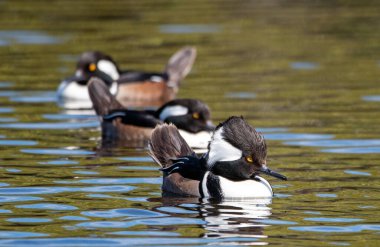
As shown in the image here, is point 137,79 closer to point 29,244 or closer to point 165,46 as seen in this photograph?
point 165,46

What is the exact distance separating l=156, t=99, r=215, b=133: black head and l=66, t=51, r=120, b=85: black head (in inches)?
185

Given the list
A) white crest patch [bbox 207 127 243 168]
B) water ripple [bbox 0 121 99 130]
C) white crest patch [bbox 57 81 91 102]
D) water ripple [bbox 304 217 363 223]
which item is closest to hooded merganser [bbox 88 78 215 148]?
water ripple [bbox 0 121 99 130]

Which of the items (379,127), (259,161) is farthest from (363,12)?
(259,161)

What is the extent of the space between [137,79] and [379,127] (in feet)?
18.4

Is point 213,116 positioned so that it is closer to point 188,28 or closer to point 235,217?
point 235,217

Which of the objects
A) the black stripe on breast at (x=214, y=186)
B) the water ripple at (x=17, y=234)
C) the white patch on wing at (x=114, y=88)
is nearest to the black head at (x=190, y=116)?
the black stripe on breast at (x=214, y=186)

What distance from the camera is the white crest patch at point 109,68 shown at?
21.0m

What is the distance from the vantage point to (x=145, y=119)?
55.4 feet

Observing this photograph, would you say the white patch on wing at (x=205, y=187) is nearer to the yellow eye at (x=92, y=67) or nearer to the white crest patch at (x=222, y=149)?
the white crest patch at (x=222, y=149)

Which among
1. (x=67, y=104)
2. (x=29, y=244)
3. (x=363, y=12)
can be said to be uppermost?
(x=363, y=12)

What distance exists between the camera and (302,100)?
19156mm

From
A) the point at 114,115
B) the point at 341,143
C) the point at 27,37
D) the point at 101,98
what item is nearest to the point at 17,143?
the point at 114,115

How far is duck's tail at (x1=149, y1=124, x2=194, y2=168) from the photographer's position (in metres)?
12.8

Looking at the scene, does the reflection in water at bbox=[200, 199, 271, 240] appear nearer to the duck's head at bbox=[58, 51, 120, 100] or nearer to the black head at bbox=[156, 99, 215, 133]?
the black head at bbox=[156, 99, 215, 133]
